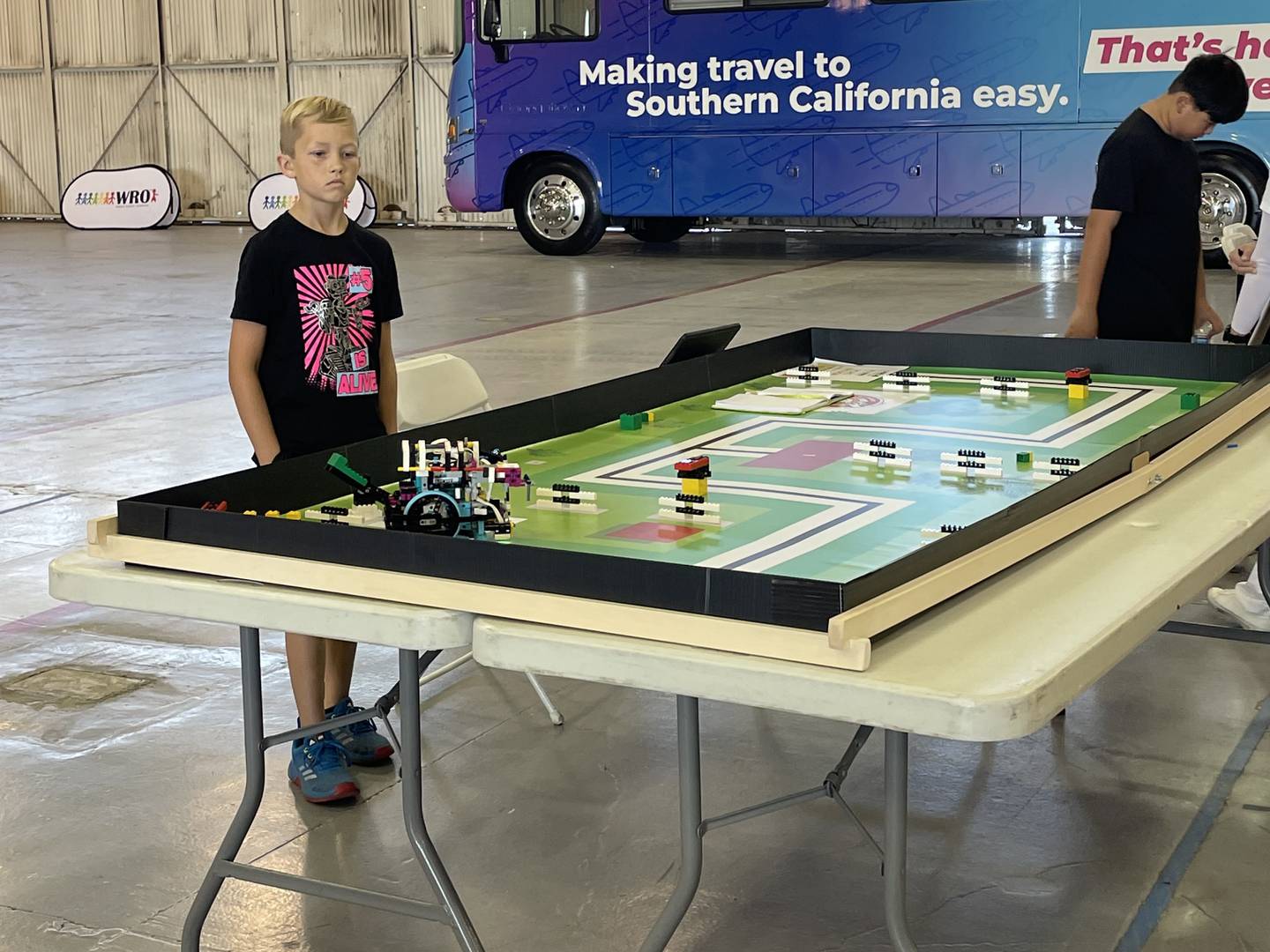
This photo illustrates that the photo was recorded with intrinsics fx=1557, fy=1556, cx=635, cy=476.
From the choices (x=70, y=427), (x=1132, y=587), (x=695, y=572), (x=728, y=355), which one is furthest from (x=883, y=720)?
(x=70, y=427)

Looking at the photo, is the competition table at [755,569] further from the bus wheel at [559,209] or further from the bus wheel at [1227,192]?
the bus wheel at [559,209]

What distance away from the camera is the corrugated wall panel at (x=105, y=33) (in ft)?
68.3

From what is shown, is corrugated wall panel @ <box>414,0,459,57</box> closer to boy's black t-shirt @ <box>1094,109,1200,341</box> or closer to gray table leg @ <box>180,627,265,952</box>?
boy's black t-shirt @ <box>1094,109,1200,341</box>

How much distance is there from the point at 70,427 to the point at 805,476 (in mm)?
5721

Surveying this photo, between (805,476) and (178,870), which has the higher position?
(805,476)

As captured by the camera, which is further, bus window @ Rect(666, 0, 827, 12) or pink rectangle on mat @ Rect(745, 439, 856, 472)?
bus window @ Rect(666, 0, 827, 12)

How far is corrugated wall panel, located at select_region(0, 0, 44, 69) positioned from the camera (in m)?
21.6

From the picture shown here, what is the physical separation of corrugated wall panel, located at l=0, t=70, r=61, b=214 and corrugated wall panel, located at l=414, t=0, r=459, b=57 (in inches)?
246

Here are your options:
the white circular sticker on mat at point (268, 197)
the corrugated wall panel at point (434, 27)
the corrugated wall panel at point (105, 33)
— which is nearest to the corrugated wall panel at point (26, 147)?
the corrugated wall panel at point (105, 33)

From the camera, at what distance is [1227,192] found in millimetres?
11953

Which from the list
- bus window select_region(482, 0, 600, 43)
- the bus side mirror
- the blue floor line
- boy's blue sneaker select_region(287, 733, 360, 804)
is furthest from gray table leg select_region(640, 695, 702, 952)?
the bus side mirror

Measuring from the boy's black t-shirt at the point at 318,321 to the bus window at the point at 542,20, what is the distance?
35.6ft

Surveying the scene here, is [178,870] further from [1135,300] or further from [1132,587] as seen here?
[1135,300]

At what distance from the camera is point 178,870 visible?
120 inches
